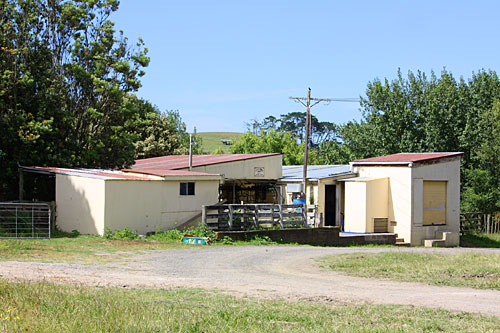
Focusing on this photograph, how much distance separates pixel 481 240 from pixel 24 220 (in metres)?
22.9

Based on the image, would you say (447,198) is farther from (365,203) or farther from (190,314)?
(190,314)

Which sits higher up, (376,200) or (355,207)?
(376,200)

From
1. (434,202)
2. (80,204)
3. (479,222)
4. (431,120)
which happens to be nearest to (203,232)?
(80,204)

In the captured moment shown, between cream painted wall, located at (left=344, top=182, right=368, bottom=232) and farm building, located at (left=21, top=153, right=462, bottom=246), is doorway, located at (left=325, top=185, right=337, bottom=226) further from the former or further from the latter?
cream painted wall, located at (left=344, top=182, right=368, bottom=232)

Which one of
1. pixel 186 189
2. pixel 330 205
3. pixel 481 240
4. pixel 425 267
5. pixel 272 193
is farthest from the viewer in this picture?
pixel 272 193

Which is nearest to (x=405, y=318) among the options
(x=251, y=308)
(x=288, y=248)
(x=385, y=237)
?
(x=251, y=308)

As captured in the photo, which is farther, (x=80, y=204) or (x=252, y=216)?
(x=252, y=216)

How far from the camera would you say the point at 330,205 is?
101 ft

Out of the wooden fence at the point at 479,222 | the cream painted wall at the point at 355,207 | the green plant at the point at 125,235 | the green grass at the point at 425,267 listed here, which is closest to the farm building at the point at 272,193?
the cream painted wall at the point at 355,207

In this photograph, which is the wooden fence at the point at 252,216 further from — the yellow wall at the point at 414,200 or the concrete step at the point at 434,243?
the concrete step at the point at 434,243

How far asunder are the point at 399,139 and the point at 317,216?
20.4 metres

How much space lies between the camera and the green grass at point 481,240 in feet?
103

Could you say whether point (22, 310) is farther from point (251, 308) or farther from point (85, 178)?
point (85, 178)

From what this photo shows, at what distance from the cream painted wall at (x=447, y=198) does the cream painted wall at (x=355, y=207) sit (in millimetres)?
2420
